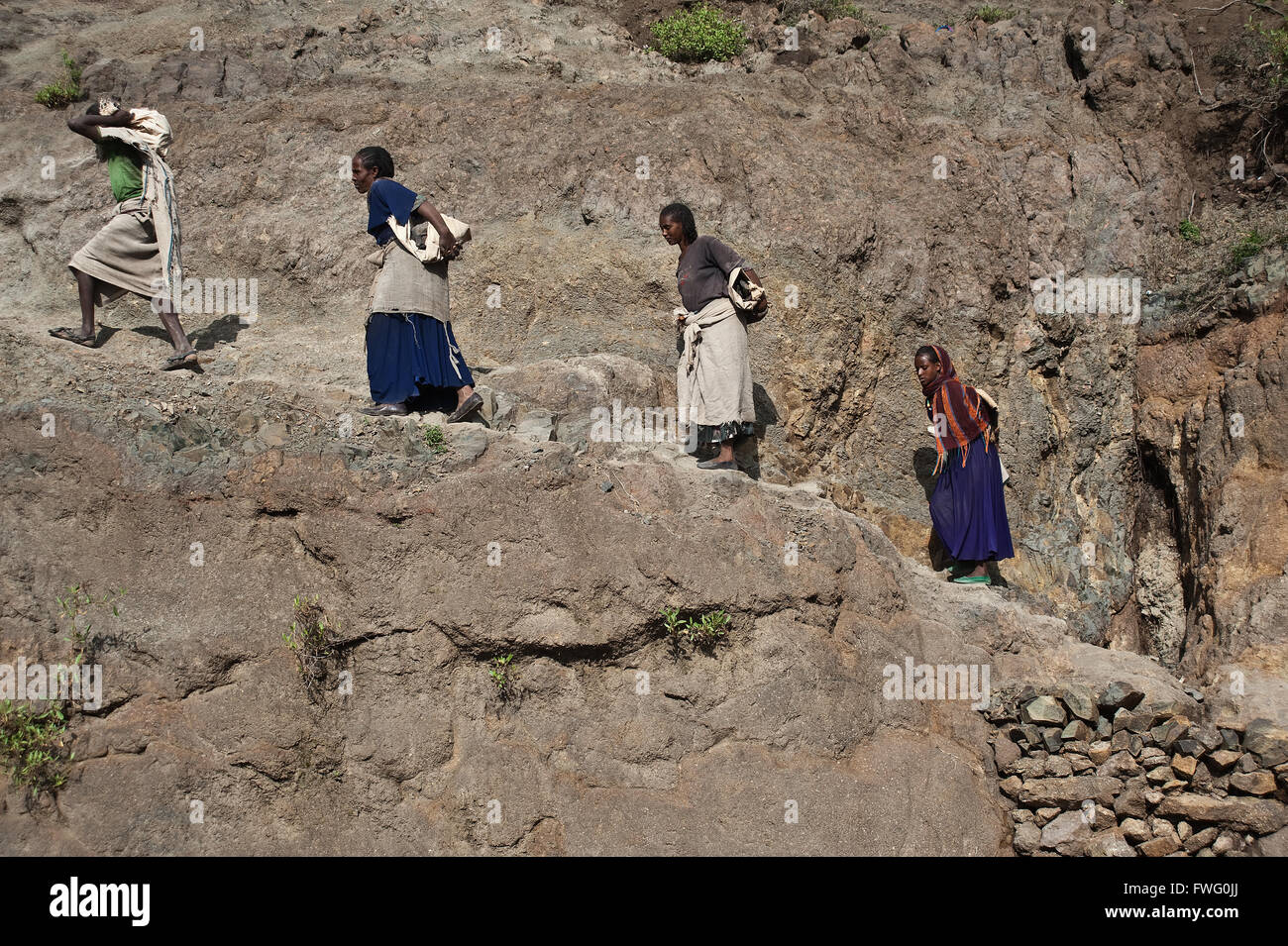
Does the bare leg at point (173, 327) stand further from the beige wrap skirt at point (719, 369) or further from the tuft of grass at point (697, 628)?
the tuft of grass at point (697, 628)

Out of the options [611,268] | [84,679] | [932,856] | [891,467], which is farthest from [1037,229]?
[84,679]

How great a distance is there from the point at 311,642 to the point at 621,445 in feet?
6.56

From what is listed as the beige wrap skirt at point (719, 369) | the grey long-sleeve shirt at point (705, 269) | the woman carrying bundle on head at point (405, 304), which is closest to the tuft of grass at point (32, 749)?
the woman carrying bundle on head at point (405, 304)

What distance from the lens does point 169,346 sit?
264 inches

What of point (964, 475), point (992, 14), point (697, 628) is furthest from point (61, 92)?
point (992, 14)

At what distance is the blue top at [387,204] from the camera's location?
5840 mm

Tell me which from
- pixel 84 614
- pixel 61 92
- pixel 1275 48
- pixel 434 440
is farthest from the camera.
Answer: pixel 61 92

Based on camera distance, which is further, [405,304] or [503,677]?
[405,304]

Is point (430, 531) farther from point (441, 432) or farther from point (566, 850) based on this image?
point (566, 850)

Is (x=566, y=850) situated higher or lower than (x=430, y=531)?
lower

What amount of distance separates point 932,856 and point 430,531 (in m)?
2.99

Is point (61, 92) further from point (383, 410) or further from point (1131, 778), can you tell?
point (1131, 778)

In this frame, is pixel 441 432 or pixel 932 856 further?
pixel 441 432

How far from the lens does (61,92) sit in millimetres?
9039
